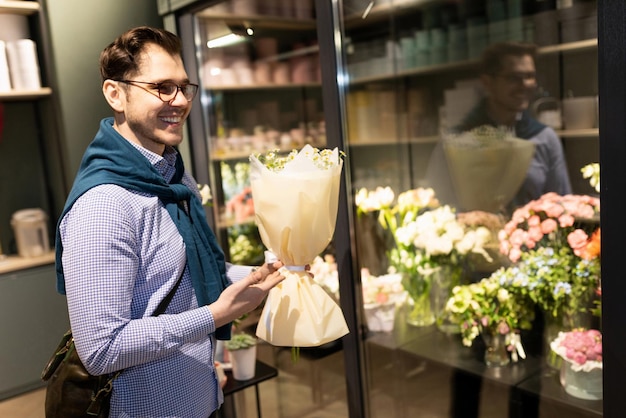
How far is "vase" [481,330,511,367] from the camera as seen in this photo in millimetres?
2115

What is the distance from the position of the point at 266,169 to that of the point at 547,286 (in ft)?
3.75

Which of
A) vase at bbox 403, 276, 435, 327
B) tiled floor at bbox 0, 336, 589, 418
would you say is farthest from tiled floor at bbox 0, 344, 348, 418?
vase at bbox 403, 276, 435, 327

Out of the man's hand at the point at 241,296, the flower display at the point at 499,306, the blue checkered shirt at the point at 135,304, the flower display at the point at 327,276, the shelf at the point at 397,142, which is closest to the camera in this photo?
the blue checkered shirt at the point at 135,304

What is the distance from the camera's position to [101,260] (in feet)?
4.12

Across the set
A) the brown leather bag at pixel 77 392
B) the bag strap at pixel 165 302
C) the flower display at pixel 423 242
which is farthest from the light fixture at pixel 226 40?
the brown leather bag at pixel 77 392

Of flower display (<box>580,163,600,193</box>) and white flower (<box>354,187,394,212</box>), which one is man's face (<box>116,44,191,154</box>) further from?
flower display (<box>580,163,600,193</box>)

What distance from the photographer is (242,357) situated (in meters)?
2.30

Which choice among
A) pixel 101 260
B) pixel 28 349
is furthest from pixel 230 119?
pixel 101 260

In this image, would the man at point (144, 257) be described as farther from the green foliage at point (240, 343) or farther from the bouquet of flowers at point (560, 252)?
the bouquet of flowers at point (560, 252)

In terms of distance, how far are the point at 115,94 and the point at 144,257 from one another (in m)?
0.43

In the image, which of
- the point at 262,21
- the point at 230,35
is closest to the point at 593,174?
the point at 230,35

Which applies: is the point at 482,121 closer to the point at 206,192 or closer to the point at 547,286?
the point at 547,286

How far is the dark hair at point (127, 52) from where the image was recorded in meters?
1.42

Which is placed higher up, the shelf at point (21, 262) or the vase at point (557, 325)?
the shelf at point (21, 262)
